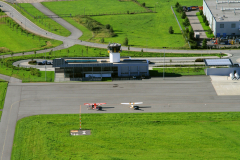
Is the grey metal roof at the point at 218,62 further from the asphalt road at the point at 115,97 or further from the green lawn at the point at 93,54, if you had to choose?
the green lawn at the point at 93,54

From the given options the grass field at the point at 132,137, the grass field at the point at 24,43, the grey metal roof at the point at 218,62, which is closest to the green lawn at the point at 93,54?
the grass field at the point at 24,43

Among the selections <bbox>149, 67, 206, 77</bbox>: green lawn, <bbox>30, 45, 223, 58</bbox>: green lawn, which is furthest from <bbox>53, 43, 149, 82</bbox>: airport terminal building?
<bbox>30, 45, 223, 58</bbox>: green lawn

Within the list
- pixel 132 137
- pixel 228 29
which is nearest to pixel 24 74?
pixel 132 137

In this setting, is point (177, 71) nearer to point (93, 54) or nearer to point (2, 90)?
point (93, 54)

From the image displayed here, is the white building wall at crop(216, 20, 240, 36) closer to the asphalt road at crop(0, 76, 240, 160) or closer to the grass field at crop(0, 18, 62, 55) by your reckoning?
the asphalt road at crop(0, 76, 240, 160)

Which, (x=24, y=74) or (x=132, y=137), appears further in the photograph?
(x=24, y=74)

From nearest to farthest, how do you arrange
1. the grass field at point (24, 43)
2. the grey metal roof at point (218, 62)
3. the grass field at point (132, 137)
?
the grass field at point (132, 137)
the grey metal roof at point (218, 62)
the grass field at point (24, 43)

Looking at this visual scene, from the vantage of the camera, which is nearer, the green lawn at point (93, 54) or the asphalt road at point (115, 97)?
the asphalt road at point (115, 97)

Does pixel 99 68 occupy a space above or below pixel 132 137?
above
